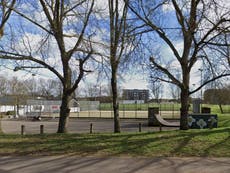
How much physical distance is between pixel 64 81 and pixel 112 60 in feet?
8.67

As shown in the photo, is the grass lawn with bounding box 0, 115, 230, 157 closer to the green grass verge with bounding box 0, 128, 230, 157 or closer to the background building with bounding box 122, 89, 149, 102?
the green grass verge with bounding box 0, 128, 230, 157

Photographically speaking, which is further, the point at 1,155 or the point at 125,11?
the point at 125,11

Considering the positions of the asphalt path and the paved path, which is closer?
the paved path

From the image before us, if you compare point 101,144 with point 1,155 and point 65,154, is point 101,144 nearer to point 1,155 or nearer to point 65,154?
point 65,154

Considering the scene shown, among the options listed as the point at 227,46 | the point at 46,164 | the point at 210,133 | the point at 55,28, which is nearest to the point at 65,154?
the point at 46,164

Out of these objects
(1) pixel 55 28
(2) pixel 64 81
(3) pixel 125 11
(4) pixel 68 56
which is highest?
(3) pixel 125 11

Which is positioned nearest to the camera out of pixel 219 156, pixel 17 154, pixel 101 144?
pixel 219 156

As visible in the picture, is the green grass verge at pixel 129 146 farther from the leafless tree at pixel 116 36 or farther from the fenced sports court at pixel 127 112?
the fenced sports court at pixel 127 112

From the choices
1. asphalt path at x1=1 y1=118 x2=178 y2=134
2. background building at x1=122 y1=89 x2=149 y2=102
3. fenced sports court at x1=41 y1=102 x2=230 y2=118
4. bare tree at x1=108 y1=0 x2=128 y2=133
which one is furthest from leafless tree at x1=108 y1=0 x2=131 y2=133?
background building at x1=122 y1=89 x2=149 y2=102

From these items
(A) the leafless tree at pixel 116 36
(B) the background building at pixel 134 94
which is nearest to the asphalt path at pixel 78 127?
(A) the leafless tree at pixel 116 36

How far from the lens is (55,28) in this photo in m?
15.6

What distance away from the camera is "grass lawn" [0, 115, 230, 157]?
10508mm

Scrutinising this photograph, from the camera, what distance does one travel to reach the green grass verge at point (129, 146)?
10.5 m

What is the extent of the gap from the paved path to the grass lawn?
79 centimetres
